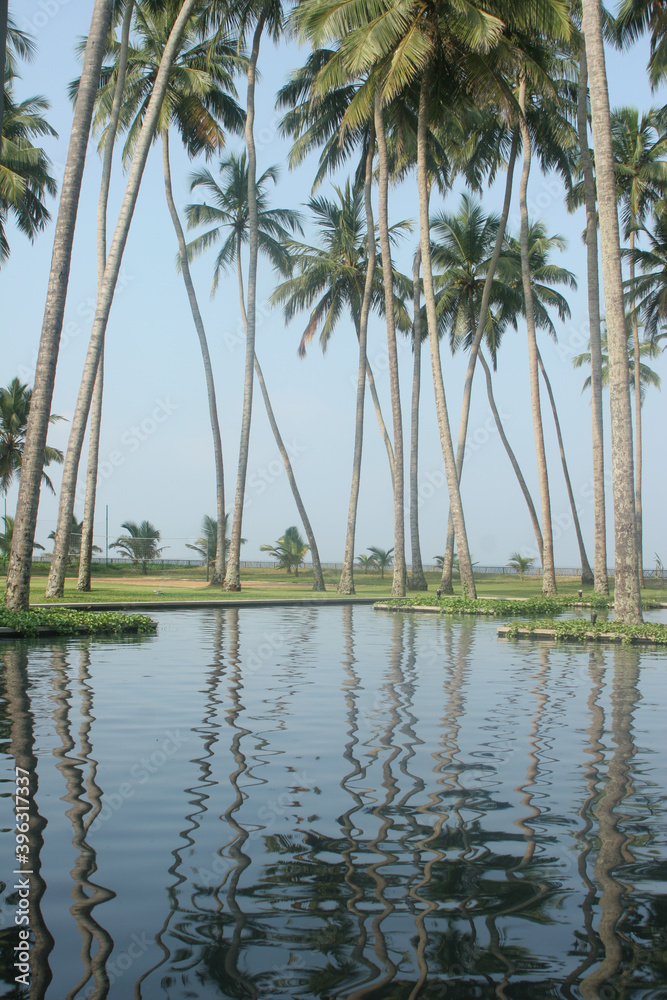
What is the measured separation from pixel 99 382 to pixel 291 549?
26.9m

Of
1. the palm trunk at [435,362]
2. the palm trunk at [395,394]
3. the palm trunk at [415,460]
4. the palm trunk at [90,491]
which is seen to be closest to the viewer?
the palm trunk at [435,362]

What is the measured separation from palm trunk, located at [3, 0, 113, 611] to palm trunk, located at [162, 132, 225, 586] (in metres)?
17.7

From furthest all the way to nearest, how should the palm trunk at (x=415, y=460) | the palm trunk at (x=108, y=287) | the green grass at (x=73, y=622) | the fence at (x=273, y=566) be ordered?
the fence at (x=273, y=566), the palm trunk at (x=415, y=460), the palm trunk at (x=108, y=287), the green grass at (x=73, y=622)

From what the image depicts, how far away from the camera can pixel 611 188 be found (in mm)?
16672

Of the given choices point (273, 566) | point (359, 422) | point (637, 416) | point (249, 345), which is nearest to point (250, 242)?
point (249, 345)

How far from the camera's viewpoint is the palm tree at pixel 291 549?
5475 centimetres

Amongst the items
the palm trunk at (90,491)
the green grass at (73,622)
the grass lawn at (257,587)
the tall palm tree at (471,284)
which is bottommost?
the green grass at (73,622)

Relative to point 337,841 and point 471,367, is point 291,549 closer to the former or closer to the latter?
point 471,367

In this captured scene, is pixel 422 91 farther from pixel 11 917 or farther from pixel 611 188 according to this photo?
pixel 11 917

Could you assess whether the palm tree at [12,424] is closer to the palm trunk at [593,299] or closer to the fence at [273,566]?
the fence at [273,566]

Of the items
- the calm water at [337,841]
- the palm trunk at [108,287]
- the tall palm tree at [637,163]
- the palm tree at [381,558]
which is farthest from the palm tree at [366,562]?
the calm water at [337,841]

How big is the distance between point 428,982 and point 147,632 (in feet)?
44.3

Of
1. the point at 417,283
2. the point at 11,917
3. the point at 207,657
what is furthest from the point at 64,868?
the point at 417,283

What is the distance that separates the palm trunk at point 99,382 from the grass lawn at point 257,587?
4.09ft
